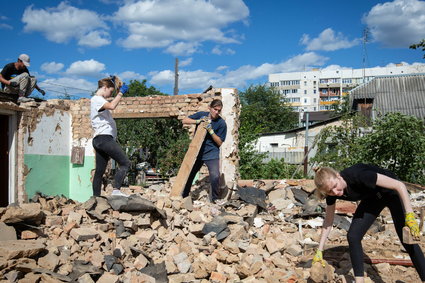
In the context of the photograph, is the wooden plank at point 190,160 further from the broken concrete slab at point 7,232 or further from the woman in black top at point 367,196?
the woman in black top at point 367,196

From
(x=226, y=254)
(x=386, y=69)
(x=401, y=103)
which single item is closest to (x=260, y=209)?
(x=226, y=254)

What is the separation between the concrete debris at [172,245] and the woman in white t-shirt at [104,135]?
0.34 m

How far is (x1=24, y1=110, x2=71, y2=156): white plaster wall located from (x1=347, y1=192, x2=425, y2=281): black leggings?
22.0ft

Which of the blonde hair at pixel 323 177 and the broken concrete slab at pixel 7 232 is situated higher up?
the blonde hair at pixel 323 177

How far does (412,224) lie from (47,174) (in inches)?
300

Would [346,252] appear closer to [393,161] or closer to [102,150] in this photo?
[102,150]

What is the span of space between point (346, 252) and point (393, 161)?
4.92 meters

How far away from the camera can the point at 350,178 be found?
10.4 ft

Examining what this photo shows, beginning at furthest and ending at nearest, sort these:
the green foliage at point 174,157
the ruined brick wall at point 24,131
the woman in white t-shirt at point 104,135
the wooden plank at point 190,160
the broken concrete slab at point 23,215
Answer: the green foliage at point 174,157, the ruined brick wall at point 24,131, the wooden plank at point 190,160, the woman in white t-shirt at point 104,135, the broken concrete slab at point 23,215

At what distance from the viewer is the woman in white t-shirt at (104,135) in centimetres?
474

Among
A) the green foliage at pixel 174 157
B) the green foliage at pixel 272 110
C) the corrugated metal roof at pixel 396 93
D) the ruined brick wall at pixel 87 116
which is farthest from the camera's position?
the green foliage at pixel 272 110

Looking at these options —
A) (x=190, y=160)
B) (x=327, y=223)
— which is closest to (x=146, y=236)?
(x=190, y=160)

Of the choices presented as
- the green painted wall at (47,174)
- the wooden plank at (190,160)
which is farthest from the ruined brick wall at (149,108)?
the wooden plank at (190,160)

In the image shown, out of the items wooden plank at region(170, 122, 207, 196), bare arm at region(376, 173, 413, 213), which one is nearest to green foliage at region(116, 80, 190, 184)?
wooden plank at region(170, 122, 207, 196)
